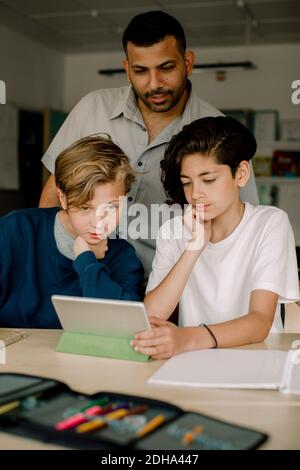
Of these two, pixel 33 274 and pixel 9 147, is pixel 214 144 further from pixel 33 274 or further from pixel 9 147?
pixel 9 147

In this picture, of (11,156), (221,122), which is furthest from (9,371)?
(11,156)

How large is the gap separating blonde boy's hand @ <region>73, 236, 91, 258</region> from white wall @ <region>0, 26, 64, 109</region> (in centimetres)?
460

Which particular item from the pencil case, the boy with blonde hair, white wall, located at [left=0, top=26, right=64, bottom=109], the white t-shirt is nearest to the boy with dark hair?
the white t-shirt

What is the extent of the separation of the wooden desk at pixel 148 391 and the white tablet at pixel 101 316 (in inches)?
2.5

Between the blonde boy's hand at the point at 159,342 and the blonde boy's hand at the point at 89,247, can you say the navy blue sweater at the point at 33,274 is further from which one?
the blonde boy's hand at the point at 159,342

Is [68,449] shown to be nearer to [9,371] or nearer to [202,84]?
A: [9,371]

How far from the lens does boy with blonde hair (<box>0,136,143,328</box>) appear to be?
1.64 metres

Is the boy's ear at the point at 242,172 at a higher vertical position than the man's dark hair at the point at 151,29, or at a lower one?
lower

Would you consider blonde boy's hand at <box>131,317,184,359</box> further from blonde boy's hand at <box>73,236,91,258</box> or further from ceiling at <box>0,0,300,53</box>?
ceiling at <box>0,0,300,53</box>

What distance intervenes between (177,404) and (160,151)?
1312 millimetres

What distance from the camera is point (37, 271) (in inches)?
67.9

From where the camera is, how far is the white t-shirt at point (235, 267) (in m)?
1.65

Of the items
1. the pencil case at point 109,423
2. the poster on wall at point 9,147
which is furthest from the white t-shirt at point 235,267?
the poster on wall at point 9,147

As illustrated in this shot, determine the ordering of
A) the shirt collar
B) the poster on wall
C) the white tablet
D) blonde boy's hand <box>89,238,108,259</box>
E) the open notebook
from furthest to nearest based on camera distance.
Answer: the poster on wall, the shirt collar, blonde boy's hand <box>89,238,108,259</box>, the white tablet, the open notebook
